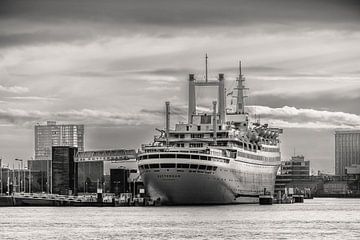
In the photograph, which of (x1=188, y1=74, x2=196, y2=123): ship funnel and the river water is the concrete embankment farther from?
the river water

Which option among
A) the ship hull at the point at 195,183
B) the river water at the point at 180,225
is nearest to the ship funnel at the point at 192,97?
the ship hull at the point at 195,183

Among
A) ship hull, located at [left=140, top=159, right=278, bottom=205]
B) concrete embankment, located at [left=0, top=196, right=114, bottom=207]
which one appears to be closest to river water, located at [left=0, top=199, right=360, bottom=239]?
ship hull, located at [left=140, top=159, right=278, bottom=205]

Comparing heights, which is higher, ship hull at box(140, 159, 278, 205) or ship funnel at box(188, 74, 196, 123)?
ship funnel at box(188, 74, 196, 123)

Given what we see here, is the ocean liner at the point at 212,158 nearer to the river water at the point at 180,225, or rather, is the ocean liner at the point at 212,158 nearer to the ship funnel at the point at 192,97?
the ship funnel at the point at 192,97

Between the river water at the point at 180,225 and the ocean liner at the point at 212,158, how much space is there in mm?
7520

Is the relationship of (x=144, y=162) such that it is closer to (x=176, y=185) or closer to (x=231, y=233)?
(x=176, y=185)

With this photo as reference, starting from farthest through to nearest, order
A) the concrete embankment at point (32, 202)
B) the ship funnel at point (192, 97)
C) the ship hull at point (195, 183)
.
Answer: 1. the concrete embankment at point (32, 202)
2. the ship funnel at point (192, 97)
3. the ship hull at point (195, 183)

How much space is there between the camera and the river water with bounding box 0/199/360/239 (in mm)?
94562

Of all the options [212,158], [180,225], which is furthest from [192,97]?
[180,225]

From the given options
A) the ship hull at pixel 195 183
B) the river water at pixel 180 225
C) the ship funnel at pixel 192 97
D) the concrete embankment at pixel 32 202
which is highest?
the ship funnel at pixel 192 97

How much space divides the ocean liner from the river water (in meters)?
7.52

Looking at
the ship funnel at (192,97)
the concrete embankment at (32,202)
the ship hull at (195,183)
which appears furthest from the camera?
the concrete embankment at (32,202)

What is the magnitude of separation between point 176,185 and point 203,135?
18523 mm

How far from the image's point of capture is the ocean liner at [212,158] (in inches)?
5675
